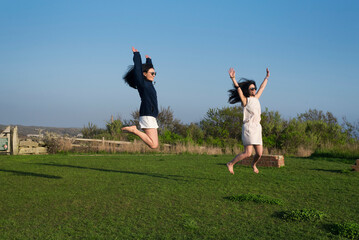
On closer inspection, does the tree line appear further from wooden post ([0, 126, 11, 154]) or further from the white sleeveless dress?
the white sleeveless dress

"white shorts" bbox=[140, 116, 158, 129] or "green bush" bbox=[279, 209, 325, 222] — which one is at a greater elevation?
"white shorts" bbox=[140, 116, 158, 129]

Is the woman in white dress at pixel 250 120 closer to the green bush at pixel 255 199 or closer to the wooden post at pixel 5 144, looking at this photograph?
the green bush at pixel 255 199

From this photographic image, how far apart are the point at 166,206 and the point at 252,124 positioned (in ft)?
9.56

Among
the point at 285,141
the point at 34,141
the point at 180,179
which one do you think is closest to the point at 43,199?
the point at 180,179

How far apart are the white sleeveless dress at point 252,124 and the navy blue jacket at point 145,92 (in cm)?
203

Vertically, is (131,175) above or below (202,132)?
below

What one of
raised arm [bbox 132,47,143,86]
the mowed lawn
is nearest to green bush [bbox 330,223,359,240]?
the mowed lawn

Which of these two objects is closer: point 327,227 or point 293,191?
point 327,227

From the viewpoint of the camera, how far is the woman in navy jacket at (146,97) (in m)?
7.06

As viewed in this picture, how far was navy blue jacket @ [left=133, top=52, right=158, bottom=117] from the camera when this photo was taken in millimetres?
7039

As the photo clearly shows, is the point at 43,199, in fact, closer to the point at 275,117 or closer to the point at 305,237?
the point at 305,237

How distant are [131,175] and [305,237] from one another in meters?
6.35

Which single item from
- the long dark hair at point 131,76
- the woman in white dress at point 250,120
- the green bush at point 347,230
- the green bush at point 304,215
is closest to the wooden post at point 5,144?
the long dark hair at point 131,76

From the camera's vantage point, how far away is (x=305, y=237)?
169 inches
